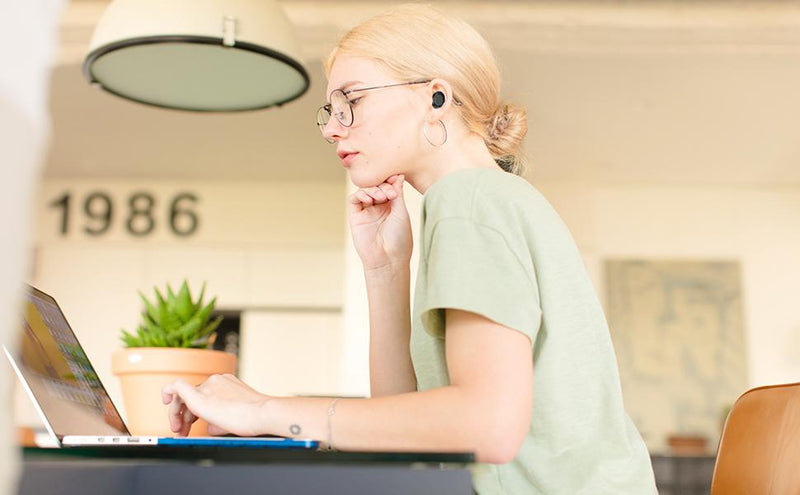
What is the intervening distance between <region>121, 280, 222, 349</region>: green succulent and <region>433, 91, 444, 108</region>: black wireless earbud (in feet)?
1.46

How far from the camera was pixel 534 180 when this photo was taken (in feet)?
20.9

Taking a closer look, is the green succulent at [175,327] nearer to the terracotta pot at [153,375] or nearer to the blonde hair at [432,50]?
the terracotta pot at [153,375]

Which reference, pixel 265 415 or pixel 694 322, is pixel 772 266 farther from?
pixel 265 415

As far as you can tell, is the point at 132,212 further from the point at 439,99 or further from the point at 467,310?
the point at 467,310

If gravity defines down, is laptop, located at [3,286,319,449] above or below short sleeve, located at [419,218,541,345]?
below

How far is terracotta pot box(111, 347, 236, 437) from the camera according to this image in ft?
3.98

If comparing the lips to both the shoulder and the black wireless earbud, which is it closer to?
the black wireless earbud

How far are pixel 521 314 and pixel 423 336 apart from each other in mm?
186

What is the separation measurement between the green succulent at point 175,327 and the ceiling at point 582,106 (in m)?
2.35

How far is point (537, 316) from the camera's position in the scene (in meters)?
0.81

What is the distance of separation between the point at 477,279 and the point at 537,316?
0.06 meters

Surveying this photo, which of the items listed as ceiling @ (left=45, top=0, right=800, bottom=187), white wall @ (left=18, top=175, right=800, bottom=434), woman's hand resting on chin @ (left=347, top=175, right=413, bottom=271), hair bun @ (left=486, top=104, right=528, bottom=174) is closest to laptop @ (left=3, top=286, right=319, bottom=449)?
woman's hand resting on chin @ (left=347, top=175, right=413, bottom=271)

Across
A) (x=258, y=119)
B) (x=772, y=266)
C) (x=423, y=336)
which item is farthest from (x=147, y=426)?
(x=772, y=266)

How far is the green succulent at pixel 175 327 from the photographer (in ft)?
4.22
